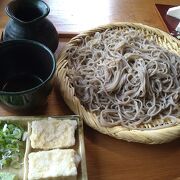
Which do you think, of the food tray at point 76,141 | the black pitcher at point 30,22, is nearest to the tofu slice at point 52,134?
the food tray at point 76,141

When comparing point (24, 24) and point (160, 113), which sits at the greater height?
point (24, 24)

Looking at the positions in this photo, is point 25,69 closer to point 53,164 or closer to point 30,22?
point 30,22

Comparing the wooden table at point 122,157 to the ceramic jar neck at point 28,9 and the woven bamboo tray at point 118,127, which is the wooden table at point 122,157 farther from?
the ceramic jar neck at point 28,9

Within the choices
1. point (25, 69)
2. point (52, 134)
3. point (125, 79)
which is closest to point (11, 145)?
point (52, 134)

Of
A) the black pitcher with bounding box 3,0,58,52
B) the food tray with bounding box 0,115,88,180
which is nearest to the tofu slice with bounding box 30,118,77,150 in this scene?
the food tray with bounding box 0,115,88,180

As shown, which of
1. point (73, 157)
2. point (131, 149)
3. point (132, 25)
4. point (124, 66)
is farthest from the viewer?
point (132, 25)

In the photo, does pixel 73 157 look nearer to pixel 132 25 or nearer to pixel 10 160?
pixel 10 160

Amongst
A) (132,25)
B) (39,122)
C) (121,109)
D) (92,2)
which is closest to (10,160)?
(39,122)
